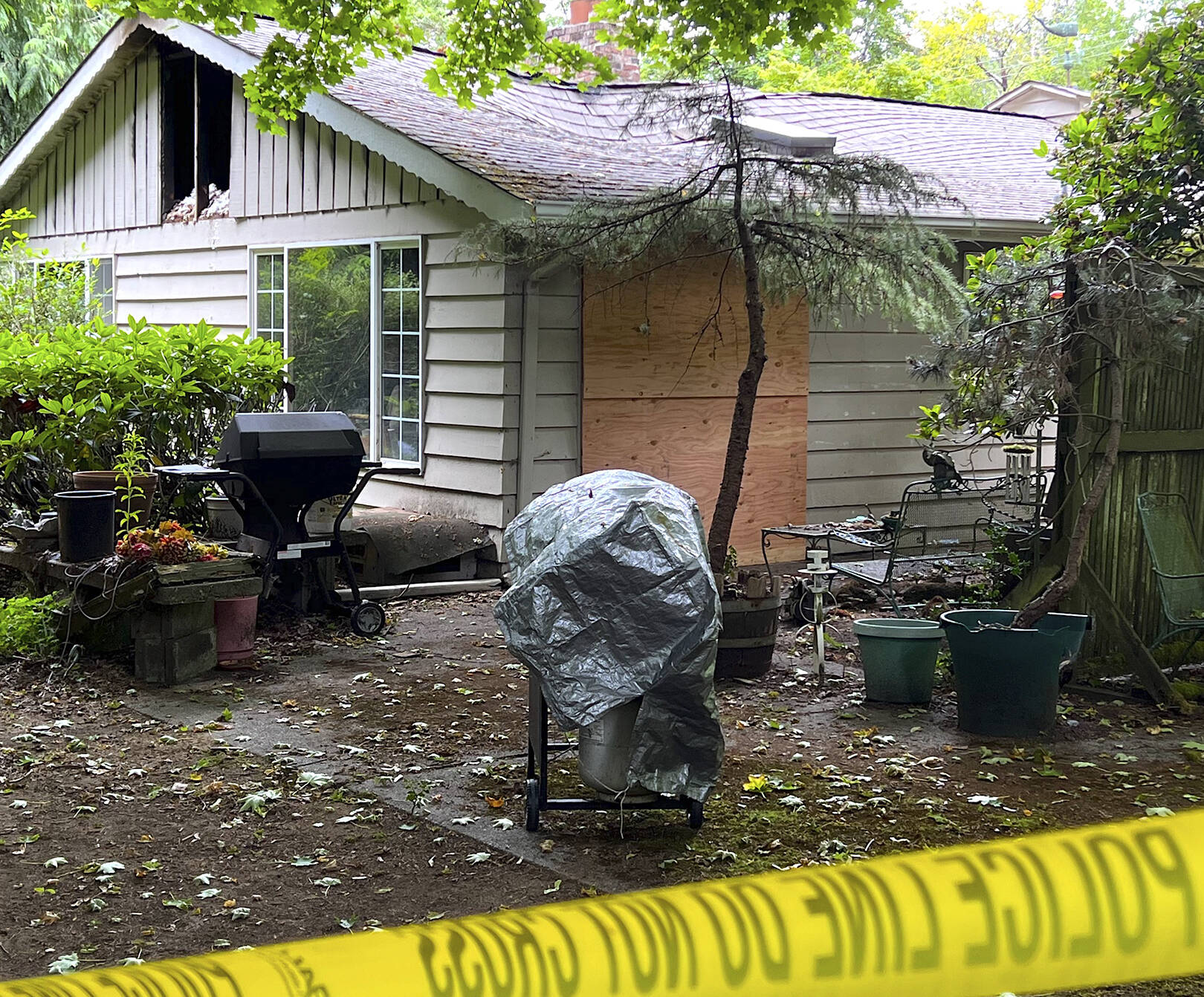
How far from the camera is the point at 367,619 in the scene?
8766mm

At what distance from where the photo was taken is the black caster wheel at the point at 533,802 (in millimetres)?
5152

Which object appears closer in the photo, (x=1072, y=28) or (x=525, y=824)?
(x=525, y=824)

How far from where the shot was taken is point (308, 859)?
4.93 metres

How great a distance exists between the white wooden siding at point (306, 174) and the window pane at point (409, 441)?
1.89 m

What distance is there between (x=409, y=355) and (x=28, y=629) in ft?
14.1

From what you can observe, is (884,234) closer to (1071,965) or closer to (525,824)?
(525,824)

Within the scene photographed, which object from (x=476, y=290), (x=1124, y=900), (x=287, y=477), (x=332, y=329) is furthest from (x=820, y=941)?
(x=332, y=329)

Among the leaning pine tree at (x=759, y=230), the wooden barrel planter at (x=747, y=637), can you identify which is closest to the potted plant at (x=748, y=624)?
the wooden barrel planter at (x=747, y=637)

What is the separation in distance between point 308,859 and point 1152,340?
5.12 meters

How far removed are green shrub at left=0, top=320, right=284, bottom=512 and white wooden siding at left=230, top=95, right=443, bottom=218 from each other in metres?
2.19

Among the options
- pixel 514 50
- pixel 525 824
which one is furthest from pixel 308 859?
pixel 514 50

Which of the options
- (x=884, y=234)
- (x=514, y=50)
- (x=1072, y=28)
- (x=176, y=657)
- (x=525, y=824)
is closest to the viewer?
(x=525, y=824)

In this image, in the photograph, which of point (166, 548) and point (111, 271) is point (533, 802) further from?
point (111, 271)

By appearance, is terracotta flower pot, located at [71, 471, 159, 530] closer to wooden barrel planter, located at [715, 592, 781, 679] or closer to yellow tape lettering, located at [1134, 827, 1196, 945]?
wooden barrel planter, located at [715, 592, 781, 679]
